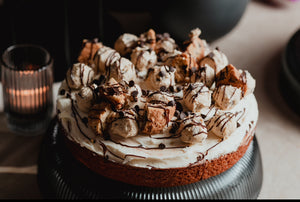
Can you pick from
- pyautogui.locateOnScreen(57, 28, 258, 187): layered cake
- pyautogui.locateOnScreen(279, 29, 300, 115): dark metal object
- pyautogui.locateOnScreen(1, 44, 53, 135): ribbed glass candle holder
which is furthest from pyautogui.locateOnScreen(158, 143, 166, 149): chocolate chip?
pyautogui.locateOnScreen(279, 29, 300, 115): dark metal object

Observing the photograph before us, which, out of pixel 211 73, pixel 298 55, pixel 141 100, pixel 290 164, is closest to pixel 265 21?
pixel 298 55

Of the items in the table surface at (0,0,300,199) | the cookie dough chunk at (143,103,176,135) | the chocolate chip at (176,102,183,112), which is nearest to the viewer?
the cookie dough chunk at (143,103,176,135)

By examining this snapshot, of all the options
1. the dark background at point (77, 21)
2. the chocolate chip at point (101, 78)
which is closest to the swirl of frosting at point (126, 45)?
the chocolate chip at point (101, 78)

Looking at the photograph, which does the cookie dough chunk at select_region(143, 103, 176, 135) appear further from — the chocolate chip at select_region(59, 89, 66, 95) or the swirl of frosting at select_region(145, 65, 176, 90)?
the chocolate chip at select_region(59, 89, 66, 95)

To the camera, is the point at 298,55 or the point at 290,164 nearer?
the point at 290,164

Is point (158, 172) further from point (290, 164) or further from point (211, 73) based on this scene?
point (290, 164)

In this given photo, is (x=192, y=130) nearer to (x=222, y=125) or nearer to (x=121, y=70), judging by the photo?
(x=222, y=125)

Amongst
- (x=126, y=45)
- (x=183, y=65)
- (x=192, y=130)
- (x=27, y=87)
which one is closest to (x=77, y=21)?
(x=27, y=87)
